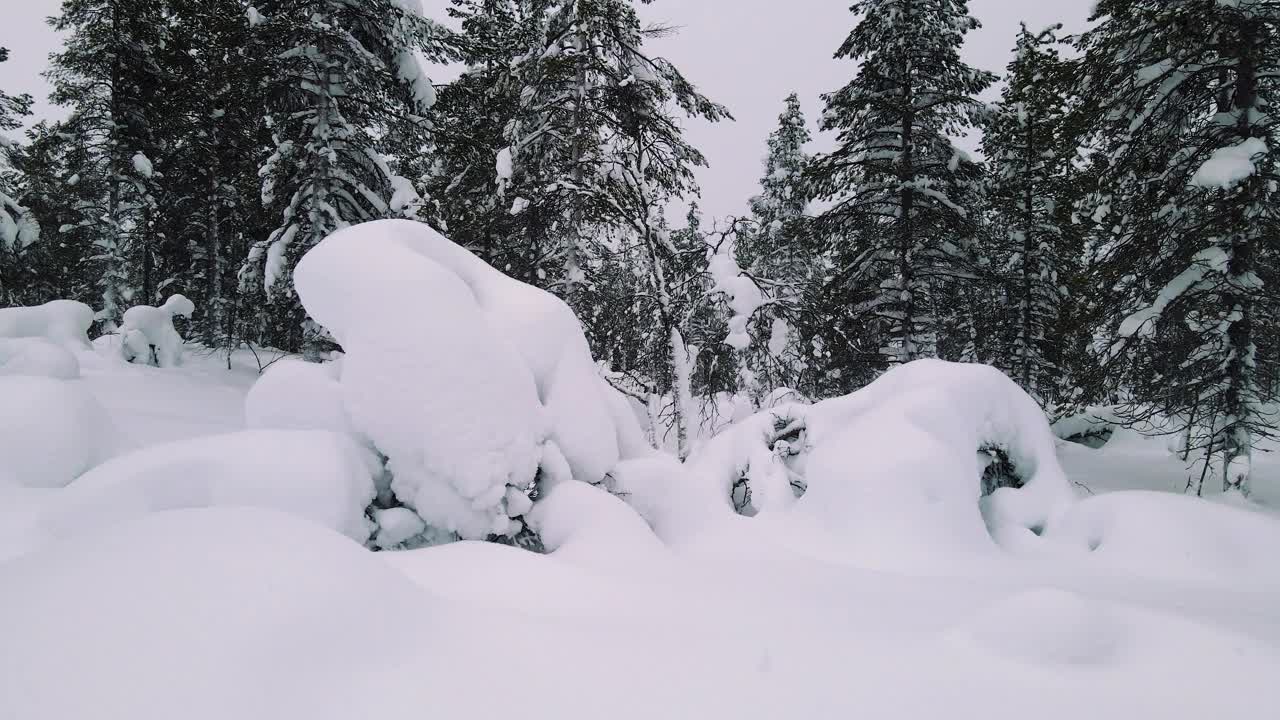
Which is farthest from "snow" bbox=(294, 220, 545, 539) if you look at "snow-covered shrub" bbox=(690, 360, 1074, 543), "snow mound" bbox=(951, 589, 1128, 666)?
"snow mound" bbox=(951, 589, 1128, 666)

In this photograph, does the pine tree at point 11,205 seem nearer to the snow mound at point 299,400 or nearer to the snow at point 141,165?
the snow at point 141,165

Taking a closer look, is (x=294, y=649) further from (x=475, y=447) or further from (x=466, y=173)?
(x=466, y=173)

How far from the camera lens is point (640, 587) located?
144 inches

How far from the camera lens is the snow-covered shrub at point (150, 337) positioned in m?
12.2

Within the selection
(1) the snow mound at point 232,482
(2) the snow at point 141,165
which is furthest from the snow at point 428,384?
(2) the snow at point 141,165

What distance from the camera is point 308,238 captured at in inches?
390

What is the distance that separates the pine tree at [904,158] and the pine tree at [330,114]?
358 inches

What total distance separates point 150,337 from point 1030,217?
23.0 meters

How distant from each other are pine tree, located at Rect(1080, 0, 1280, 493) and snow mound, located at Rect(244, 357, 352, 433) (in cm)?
1121

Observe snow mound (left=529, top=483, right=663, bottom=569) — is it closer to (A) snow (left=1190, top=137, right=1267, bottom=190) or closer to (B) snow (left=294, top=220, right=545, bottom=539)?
(B) snow (left=294, top=220, right=545, bottom=539)

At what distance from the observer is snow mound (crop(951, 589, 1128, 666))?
8.52 ft

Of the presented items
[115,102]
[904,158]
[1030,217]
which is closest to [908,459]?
[904,158]

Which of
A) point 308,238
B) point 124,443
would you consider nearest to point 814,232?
point 308,238

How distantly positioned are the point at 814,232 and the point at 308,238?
11114mm
